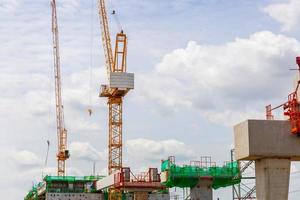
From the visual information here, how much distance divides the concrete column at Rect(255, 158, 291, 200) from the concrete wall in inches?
20.6

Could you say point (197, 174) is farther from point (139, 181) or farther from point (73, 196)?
point (73, 196)

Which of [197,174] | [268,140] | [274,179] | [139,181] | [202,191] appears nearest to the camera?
[268,140]

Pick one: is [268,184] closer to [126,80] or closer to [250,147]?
[250,147]

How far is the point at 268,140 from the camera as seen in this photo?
4062cm

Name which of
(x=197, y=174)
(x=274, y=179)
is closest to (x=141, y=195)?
(x=197, y=174)

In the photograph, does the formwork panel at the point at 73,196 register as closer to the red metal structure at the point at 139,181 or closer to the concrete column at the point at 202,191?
the red metal structure at the point at 139,181

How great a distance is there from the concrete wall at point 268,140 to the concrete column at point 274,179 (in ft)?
1.71

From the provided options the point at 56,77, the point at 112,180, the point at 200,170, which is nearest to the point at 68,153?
the point at 56,77

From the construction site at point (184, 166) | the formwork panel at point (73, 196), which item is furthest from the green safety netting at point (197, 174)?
the formwork panel at point (73, 196)

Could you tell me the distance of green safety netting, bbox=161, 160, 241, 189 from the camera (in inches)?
2921

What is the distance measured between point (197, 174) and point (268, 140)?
39.0 metres

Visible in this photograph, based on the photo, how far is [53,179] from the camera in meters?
138

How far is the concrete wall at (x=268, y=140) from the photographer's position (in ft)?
133

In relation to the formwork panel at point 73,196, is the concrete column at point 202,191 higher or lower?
lower
